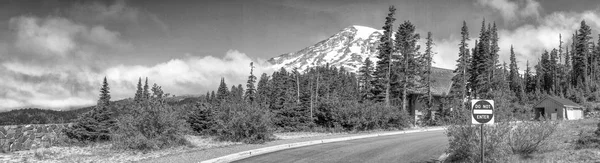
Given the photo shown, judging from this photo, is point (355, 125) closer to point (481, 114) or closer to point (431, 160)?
point (431, 160)

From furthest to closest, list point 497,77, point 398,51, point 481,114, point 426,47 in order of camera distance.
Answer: point 497,77 < point 426,47 < point 398,51 < point 481,114

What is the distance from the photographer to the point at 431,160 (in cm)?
1227

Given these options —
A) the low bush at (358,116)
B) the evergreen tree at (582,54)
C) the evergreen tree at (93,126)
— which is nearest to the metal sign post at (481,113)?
the low bush at (358,116)

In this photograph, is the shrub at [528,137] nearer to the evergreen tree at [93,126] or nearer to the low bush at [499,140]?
the low bush at [499,140]

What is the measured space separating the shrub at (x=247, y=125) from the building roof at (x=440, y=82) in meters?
31.9

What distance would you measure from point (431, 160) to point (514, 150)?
8.26 feet

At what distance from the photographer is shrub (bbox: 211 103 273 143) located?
19.4 metres

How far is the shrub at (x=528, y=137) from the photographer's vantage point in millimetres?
10805

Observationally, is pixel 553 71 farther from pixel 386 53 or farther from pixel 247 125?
pixel 247 125

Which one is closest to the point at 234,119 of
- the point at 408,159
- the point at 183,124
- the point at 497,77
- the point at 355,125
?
the point at 183,124

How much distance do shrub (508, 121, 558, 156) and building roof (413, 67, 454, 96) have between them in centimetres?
3650

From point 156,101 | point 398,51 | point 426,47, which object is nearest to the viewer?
point 156,101

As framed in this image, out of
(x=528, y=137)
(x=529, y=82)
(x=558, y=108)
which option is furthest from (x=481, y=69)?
(x=529, y=82)

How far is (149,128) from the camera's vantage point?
16.3 metres
